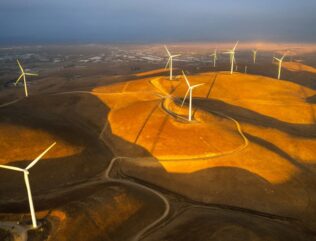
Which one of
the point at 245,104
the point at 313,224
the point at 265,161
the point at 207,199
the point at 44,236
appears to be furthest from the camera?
the point at 245,104

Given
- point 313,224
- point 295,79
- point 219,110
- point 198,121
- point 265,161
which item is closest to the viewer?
point 313,224

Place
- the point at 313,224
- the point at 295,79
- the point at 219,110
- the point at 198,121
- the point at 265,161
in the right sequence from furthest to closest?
the point at 295,79 < the point at 219,110 < the point at 198,121 < the point at 265,161 < the point at 313,224

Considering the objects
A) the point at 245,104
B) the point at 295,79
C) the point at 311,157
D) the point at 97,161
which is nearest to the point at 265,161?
the point at 311,157

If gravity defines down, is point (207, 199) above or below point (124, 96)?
below

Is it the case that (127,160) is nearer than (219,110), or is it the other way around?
(127,160)

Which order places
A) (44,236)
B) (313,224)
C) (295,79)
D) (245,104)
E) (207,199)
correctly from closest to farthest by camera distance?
(44,236) < (313,224) < (207,199) < (245,104) < (295,79)

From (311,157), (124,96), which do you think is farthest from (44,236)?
(124,96)

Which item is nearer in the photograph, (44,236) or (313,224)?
(44,236)

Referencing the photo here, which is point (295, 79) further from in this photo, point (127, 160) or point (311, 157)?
point (127, 160)

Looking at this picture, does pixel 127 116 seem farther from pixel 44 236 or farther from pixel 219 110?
pixel 44 236
